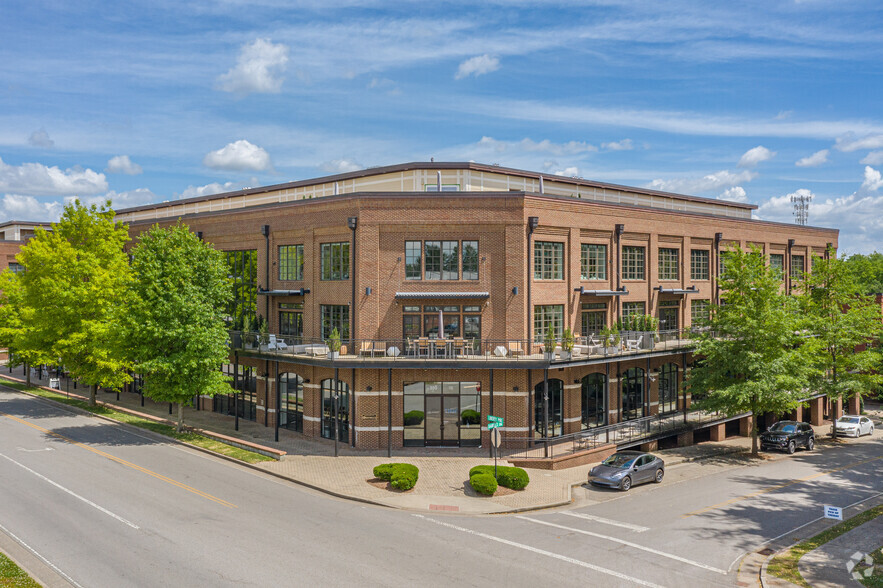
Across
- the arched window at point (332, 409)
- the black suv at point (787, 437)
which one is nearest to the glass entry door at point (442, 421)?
the arched window at point (332, 409)

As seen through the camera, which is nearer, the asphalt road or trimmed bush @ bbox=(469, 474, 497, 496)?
the asphalt road

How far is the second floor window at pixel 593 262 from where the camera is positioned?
35.3 meters

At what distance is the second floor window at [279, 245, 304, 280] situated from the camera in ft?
118

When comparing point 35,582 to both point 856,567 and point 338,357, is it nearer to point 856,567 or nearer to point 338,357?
point 338,357

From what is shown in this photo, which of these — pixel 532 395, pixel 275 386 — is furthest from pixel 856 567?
pixel 275 386

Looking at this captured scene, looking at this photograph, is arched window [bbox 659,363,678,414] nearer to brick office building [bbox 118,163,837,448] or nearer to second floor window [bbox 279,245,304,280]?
brick office building [bbox 118,163,837,448]

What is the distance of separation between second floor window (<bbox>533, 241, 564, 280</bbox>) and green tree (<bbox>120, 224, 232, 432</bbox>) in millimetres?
16715

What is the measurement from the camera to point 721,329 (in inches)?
1352

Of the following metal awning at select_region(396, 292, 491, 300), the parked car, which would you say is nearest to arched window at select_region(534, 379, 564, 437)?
the parked car

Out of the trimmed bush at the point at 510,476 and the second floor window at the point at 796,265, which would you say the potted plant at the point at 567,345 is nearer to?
the trimmed bush at the point at 510,476

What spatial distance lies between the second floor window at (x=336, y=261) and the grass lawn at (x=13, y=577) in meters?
19.3

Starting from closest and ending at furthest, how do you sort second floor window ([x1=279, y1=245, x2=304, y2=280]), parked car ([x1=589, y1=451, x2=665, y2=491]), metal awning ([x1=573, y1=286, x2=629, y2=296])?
parked car ([x1=589, y1=451, x2=665, y2=491]) < metal awning ([x1=573, y1=286, x2=629, y2=296]) < second floor window ([x1=279, y1=245, x2=304, y2=280])

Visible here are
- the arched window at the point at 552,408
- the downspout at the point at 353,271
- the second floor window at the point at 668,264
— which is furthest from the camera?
the second floor window at the point at 668,264

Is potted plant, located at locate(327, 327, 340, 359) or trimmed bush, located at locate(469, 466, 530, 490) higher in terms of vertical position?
potted plant, located at locate(327, 327, 340, 359)
